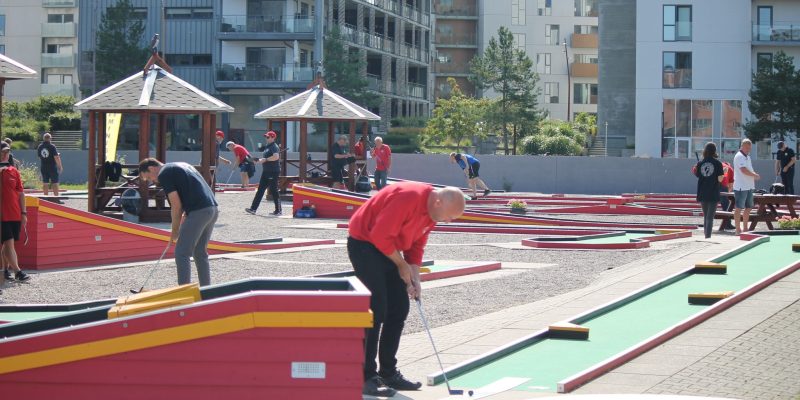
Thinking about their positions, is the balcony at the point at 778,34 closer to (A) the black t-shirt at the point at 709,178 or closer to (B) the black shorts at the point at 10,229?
(A) the black t-shirt at the point at 709,178

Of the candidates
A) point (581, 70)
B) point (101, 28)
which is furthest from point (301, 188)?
point (581, 70)

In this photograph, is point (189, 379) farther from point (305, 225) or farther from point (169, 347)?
point (305, 225)

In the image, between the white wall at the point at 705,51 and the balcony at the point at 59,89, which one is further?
the balcony at the point at 59,89

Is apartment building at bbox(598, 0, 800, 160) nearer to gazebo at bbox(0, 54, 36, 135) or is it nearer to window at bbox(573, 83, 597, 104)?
window at bbox(573, 83, 597, 104)

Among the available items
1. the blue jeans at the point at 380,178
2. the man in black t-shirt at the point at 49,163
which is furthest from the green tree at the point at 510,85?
the man in black t-shirt at the point at 49,163

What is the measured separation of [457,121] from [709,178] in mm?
42704

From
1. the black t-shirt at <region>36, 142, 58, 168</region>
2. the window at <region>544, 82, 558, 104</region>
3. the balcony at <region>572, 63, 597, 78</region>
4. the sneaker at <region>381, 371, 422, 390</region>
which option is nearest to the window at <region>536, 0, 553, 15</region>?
the balcony at <region>572, 63, 597, 78</region>

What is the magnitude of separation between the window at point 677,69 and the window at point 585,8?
32.1 m

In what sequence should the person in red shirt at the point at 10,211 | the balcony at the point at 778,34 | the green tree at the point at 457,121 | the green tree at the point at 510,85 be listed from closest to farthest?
the person in red shirt at the point at 10,211
the balcony at the point at 778,34
the green tree at the point at 457,121
the green tree at the point at 510,85

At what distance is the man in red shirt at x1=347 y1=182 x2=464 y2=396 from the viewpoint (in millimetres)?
7656

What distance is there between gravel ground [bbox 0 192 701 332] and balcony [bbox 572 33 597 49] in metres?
67.3

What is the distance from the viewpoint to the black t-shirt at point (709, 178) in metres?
20.1

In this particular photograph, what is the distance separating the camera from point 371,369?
8008 millimetres

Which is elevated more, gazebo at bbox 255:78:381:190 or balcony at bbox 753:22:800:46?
balcony at bbox 753:22:800:46
